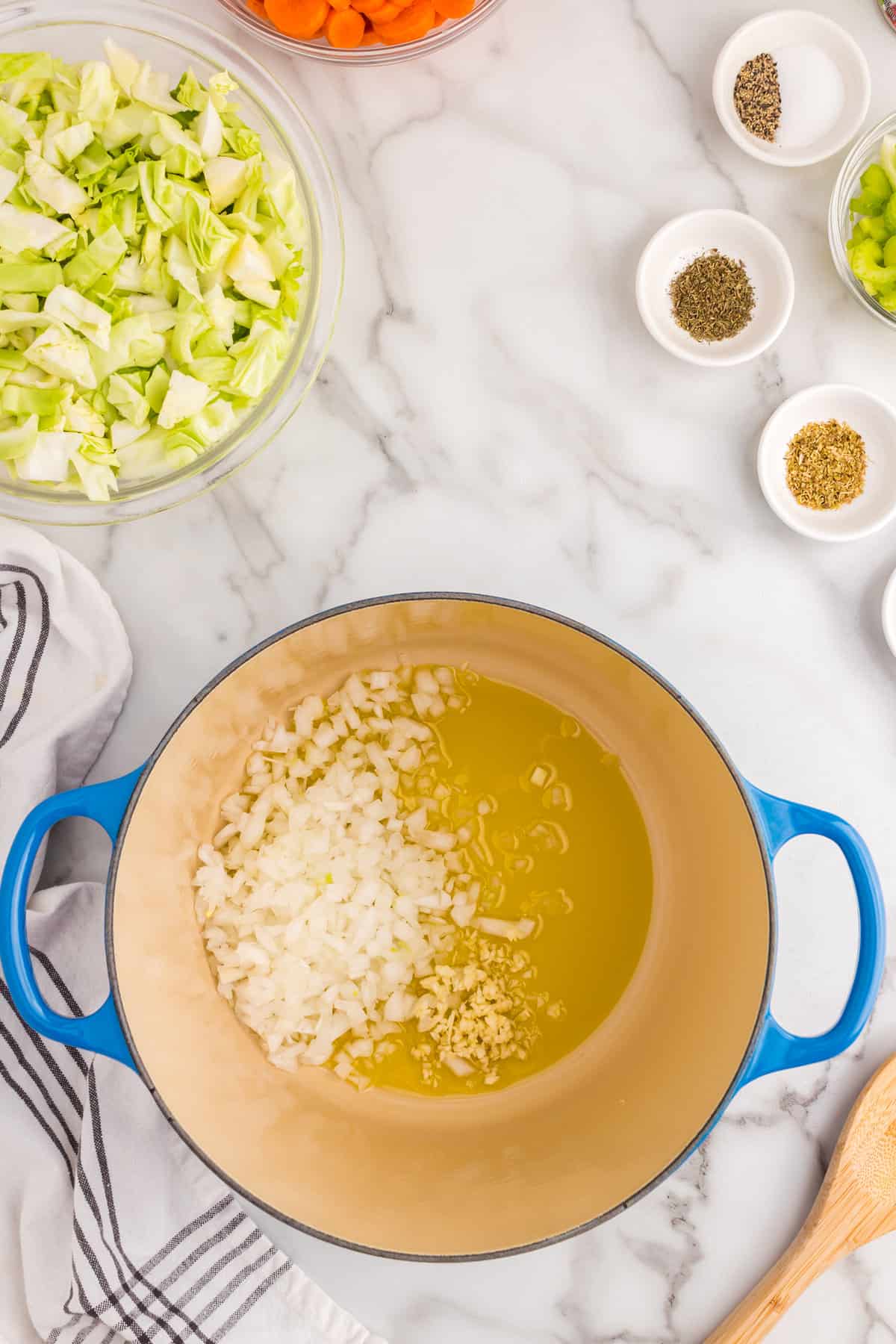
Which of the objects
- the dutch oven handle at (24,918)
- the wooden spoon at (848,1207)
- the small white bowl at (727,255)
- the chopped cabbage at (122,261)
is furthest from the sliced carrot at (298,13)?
the wooden spoon at (848,1207)

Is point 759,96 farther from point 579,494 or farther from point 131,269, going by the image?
point 131,269

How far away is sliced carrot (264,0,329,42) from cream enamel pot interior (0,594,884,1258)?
0.71m

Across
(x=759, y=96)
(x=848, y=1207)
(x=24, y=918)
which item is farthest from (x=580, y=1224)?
(x=759, y=96)

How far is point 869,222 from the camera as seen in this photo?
135cm

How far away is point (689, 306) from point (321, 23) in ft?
1.87

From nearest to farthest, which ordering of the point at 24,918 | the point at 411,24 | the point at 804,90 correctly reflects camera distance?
the point at 24,918 → the point at 411,24 → the point at 804,90

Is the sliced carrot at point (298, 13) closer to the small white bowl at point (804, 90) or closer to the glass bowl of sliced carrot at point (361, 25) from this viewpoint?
the glass bowl of sliced carrot at point (361, 25)

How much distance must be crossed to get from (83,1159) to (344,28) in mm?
1426

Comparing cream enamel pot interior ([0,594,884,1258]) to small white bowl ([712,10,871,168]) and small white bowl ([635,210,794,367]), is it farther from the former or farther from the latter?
small white bowl ([712,10,871,168])

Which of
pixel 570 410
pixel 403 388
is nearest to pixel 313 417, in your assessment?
pixel 403 388

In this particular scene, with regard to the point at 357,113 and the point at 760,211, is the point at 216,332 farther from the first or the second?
the point at 760,211

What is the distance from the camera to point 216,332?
1.21m

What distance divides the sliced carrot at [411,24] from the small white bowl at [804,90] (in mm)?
380

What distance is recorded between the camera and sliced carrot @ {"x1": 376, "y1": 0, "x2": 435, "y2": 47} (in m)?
1.27
